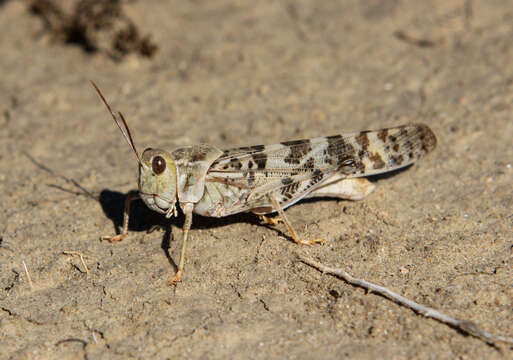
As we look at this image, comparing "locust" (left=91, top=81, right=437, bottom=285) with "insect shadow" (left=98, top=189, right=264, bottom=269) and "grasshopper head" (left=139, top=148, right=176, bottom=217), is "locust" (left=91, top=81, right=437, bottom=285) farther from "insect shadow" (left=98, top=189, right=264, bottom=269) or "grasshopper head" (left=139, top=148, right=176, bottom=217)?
"insect shadow" (left=98, top=189, right=264, bottom=269)

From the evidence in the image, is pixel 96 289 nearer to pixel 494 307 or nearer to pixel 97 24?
pixel 494 307

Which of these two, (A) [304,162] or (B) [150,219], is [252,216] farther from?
(B) [150,219]

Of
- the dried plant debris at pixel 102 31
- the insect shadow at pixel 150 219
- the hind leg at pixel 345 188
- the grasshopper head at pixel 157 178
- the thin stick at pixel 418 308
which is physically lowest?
the thin stick at pixel 418 308

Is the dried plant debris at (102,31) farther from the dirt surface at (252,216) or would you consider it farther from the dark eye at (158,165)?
the dark eye at (158,165)

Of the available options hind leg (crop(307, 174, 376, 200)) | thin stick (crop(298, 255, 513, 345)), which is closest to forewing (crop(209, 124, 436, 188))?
hind leg (crop(307, 174, 376, 200))

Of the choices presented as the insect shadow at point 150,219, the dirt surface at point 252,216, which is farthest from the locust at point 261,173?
the dirt surface at point 252,216

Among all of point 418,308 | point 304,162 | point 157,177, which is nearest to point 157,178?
point 157,177
